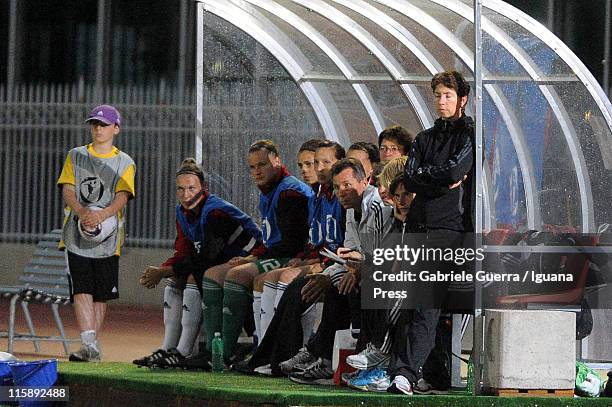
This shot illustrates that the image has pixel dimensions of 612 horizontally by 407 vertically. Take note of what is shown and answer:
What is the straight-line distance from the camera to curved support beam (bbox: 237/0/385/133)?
12758 millimetres

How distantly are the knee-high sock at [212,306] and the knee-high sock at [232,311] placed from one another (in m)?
0.12

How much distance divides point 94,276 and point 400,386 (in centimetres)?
387

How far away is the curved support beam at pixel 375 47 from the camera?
12.6 meters

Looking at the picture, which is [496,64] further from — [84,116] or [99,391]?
[84,116]

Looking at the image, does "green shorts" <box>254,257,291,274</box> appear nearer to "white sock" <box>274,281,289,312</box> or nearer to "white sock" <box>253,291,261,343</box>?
"white sock" <box>253,291,261,343</box>

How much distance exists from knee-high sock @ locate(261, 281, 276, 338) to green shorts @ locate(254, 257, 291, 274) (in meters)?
0.25

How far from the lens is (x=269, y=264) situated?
11.3 metres

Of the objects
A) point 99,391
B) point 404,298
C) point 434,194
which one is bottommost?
point 99,391

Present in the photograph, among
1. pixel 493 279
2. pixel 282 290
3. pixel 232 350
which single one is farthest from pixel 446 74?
pixel 232 350

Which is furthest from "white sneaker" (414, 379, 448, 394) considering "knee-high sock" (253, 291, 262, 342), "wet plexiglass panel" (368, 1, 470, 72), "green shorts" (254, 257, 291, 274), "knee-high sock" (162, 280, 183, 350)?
"wet plexiglass panel" (368, 1, 470, 72)

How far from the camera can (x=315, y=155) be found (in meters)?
11.2

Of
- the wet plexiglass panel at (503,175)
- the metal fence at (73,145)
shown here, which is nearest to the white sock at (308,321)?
the wet plexiglass panel at (503,175)

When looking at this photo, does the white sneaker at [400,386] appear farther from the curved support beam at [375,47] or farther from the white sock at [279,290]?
the curved support beam at [375,47]

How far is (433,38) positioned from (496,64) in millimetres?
2268
